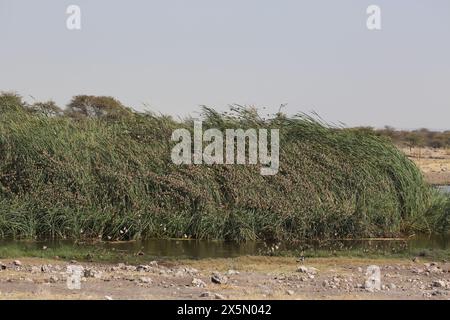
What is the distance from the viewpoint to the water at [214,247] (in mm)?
14570

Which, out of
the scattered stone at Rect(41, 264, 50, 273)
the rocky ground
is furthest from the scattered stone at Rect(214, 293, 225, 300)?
the scattered stone at Rect(41, 264, 50, 273)

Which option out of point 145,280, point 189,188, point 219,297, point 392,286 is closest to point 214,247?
point 189,188

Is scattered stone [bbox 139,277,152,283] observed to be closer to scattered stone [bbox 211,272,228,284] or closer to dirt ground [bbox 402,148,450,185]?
scattered stone [bbox 211,272,228,284]

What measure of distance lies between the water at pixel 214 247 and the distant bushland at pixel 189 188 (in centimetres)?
42

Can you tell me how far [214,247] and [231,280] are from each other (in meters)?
5.03

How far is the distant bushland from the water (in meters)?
0.42

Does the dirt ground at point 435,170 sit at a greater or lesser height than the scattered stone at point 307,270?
greater

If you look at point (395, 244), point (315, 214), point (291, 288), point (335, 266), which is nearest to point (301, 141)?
point (315, 214)

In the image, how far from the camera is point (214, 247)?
15664 mm

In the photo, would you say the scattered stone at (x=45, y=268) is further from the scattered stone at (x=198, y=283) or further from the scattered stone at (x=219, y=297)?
the scattered stone at (x=219, y=297)

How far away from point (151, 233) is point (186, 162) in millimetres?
1852

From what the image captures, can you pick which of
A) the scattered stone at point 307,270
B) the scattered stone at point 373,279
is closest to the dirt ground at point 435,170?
the scattered stone at point 373,279
